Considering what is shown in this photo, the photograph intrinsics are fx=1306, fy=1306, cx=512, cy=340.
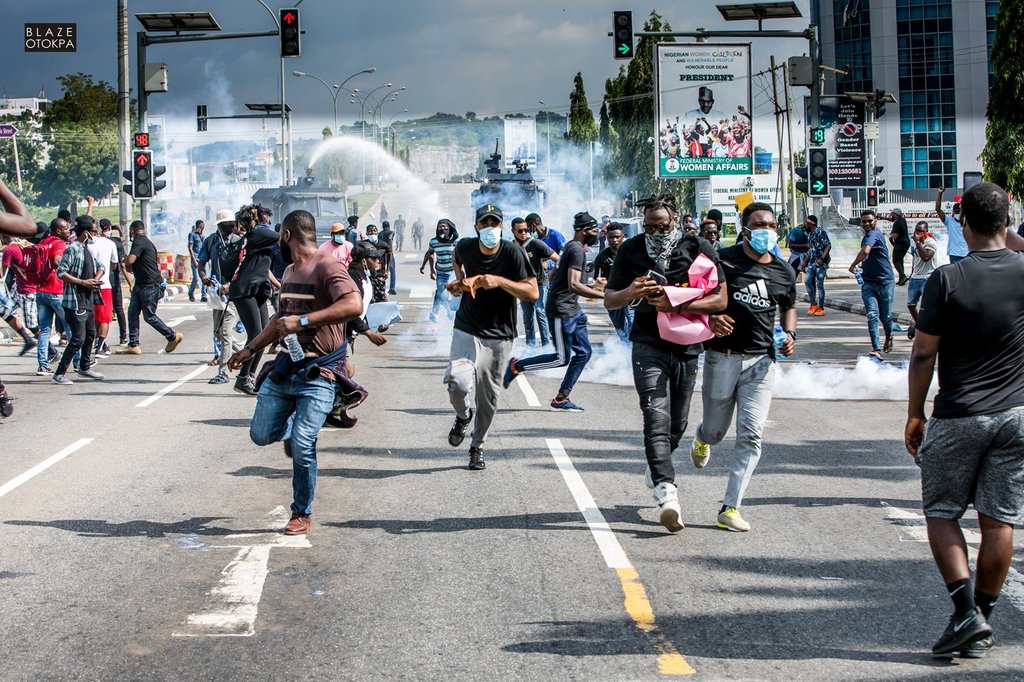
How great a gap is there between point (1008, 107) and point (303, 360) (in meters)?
19.7

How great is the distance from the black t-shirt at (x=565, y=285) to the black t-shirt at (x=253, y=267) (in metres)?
2.98

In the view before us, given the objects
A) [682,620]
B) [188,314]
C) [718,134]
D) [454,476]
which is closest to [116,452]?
[454,476]

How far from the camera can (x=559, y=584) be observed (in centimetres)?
Result: 614

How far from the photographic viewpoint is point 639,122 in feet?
228

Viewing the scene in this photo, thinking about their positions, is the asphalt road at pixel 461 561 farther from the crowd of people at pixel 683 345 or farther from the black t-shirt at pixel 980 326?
the black t-shirt at pixel 980 326

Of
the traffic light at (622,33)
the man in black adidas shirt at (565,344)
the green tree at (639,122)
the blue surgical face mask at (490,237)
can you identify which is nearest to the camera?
the blue surgical face mask at (490,237)

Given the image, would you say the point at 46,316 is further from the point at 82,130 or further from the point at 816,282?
the point at 82,130

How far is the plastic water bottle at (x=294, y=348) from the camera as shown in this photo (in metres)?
7.11

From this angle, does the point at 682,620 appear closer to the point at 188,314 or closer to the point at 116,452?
the point at 116,452

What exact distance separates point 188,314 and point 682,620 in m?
22.4

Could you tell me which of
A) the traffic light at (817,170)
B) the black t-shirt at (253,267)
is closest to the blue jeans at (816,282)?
the traffic light at (817,170)

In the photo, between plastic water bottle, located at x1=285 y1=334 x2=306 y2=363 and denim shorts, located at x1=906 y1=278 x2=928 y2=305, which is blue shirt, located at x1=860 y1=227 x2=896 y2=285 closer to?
denim shorts, located at x1=906 y1=278 x2=928 y2=305

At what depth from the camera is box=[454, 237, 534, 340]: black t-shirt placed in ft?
29.8

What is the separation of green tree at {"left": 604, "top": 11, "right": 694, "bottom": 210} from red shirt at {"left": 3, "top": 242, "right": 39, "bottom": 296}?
48114 mm
